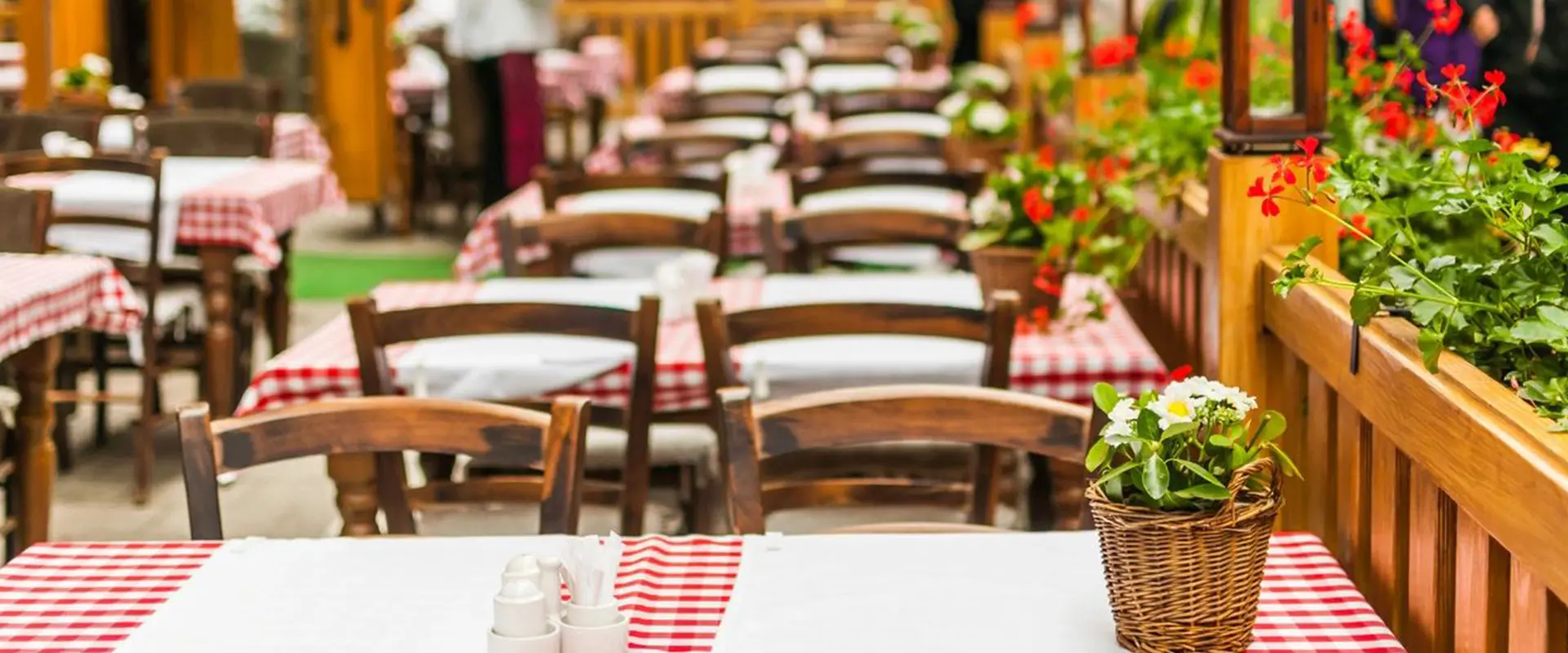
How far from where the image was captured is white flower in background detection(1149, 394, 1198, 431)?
66.9 inches

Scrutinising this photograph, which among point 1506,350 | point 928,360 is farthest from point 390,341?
point 1506,350

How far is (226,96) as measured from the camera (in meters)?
8.34

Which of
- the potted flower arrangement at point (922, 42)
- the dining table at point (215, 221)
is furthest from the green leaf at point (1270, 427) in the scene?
the potted flower arrangement at point (922, 42)

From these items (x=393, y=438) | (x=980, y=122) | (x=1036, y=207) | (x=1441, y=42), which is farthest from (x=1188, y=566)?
(x=1441, y=42)

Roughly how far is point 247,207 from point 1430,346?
4138mm

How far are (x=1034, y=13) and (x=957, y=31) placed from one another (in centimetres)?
432

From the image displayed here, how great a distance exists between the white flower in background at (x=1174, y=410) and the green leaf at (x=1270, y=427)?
0.19ft

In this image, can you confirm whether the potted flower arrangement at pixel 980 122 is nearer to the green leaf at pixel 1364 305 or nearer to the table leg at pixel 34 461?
the table leg at pixel 34 461

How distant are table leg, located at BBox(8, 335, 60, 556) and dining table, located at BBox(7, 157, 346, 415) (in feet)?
3.68

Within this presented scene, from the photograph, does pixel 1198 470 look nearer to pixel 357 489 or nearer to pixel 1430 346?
pixel 1430 346

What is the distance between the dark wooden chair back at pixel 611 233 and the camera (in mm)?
4125

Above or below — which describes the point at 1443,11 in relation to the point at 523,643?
above

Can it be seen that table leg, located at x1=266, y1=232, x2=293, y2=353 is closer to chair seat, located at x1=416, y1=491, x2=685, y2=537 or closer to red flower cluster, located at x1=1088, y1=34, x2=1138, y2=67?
red flower cluster, located at x1=1088, y1=34, x2=1138, y2=67

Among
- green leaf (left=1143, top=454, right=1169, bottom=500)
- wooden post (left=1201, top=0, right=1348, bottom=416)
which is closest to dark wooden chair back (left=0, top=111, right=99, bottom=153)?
wooden post (left=1201, top=0, right=1348, bottom=416)
